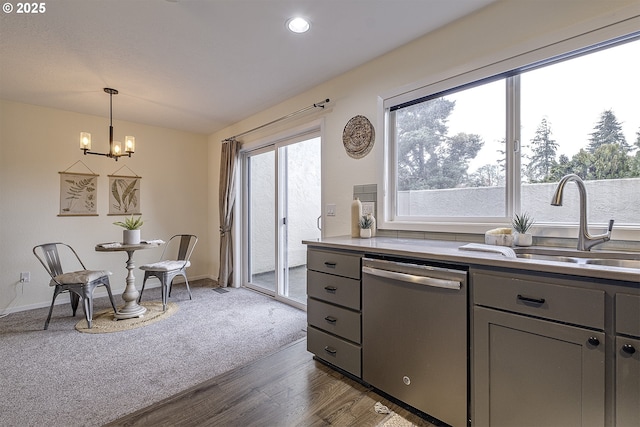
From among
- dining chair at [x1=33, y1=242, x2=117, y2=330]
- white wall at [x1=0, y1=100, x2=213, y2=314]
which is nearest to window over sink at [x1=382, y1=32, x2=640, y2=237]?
dining chair at [x1=33, y1=242, x2=117, y2=330]

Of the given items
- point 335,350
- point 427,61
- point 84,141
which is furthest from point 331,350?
point 84,141

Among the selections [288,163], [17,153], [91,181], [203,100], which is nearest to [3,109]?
[17,153]

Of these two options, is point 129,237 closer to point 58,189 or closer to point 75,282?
point 75,282

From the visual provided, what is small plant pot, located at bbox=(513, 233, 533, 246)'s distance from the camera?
1.60 m

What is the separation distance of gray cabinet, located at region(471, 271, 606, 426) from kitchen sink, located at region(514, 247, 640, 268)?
328 millimetres

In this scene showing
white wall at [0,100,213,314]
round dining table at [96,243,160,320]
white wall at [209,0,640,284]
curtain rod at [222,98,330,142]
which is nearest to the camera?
white wall at [209,0,640,284]

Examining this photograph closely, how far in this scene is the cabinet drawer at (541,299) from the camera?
1031 millimetres

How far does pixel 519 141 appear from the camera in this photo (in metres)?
1.76

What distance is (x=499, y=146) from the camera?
1.87 m

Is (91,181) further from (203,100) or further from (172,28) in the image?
(172,28)

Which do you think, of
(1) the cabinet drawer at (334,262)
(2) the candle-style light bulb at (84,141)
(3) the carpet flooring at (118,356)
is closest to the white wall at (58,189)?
(3) the carpet flooring at (118,356)

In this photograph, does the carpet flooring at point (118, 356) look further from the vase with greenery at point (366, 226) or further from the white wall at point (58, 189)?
the vase with greenery at point (366, 226)

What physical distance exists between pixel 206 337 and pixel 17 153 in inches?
130

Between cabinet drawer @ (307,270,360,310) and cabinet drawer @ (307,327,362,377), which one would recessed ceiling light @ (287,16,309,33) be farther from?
cabinet drawer @ (307,327,362,377)
